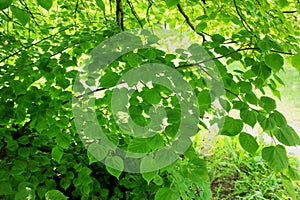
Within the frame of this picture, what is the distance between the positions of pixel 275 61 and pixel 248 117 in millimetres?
153

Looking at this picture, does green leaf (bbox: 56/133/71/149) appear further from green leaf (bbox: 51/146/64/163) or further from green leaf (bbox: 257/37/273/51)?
green leaf (bbox: 257/37/273/51)

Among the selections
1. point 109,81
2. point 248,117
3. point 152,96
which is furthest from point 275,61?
point 109,81

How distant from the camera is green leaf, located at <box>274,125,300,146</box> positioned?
2.25 ft

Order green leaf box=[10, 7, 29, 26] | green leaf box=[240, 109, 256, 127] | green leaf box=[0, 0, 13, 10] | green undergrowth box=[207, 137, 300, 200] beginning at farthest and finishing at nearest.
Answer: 1. green undergrowth box=[207, 137, 300, 200]
2. green leaf box=[240, 109, 256, 127]
3. green leaf box=[10, 7, 29, 26]
4. green leaf box=[0, 0, 13, 10]

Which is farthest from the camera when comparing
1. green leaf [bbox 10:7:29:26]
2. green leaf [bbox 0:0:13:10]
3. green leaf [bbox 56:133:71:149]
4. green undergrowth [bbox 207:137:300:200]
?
green undergrowth [bbox 207:137:300:200]

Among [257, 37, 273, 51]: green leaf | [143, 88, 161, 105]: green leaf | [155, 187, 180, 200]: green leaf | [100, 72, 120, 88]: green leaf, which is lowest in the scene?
[155, 187, 180, 200]: green leaf

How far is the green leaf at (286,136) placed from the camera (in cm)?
69

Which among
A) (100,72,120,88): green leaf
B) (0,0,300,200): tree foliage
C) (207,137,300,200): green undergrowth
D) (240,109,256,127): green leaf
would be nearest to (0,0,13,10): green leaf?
(0,0,300,200): tree foliage

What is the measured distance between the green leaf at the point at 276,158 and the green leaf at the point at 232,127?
3.5 inches

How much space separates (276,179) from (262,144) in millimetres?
425

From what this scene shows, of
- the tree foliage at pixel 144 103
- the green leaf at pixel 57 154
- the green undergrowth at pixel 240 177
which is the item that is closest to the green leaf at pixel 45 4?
the tree foliage at pixel 144 103

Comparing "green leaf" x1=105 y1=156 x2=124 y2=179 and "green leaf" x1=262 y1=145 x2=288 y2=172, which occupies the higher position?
"green leaf" x1=262 y1=145 x2=288 y2=172

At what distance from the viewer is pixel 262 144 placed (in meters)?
2.61

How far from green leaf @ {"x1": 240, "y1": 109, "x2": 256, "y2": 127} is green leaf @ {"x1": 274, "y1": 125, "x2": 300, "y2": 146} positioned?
0.06 metres
